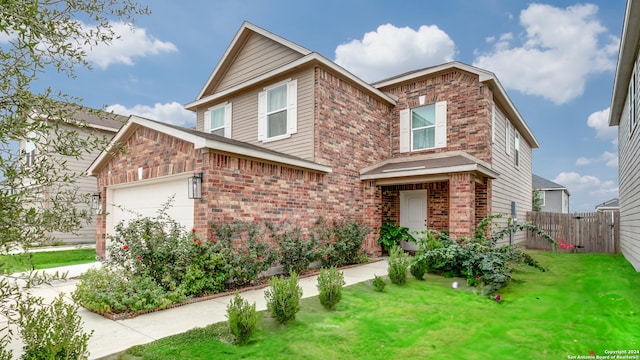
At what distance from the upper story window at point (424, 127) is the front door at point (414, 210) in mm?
1608

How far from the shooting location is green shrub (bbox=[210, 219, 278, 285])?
6.59m

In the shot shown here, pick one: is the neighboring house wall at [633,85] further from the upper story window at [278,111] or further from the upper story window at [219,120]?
the upper story window at [219,120]

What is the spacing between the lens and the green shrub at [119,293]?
5.19 m

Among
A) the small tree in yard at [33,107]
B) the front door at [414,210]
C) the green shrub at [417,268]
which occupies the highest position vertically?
the small tree in yard at [33,107]

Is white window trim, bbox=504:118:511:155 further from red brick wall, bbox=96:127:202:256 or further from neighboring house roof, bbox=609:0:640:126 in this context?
red brick wall, bbox=96:127:202:256

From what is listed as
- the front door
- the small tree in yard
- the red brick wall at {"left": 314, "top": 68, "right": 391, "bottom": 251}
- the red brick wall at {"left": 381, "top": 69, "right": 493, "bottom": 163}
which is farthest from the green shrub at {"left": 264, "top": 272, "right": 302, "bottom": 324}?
the red brick wall at {"left": 381, "top": 69, "right": 493, "bottom": 163}

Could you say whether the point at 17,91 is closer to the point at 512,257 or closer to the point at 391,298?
the point at 391,298

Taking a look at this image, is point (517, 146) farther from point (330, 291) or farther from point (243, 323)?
point (243, 323)

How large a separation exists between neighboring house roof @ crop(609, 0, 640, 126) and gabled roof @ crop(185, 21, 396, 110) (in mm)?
6236

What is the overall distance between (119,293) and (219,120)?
9037 mm

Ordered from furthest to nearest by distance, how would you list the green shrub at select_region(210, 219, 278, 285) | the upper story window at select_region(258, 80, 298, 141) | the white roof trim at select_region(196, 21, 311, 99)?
the white roof trim at select_region(196, 21, 311, 99)
the upper story window at select_region(258, 80, 298, 141)
the green shrub at select_region(210, 219, 278, 285)

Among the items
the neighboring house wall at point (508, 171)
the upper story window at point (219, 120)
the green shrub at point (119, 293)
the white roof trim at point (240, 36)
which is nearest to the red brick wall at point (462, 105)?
the neighboring house wall at point (508, 171)

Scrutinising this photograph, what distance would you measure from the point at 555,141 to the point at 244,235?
17.7m

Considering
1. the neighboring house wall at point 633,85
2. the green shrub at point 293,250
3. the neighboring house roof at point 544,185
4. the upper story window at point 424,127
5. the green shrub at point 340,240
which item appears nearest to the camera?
the neighboring house wall at point 633,85
